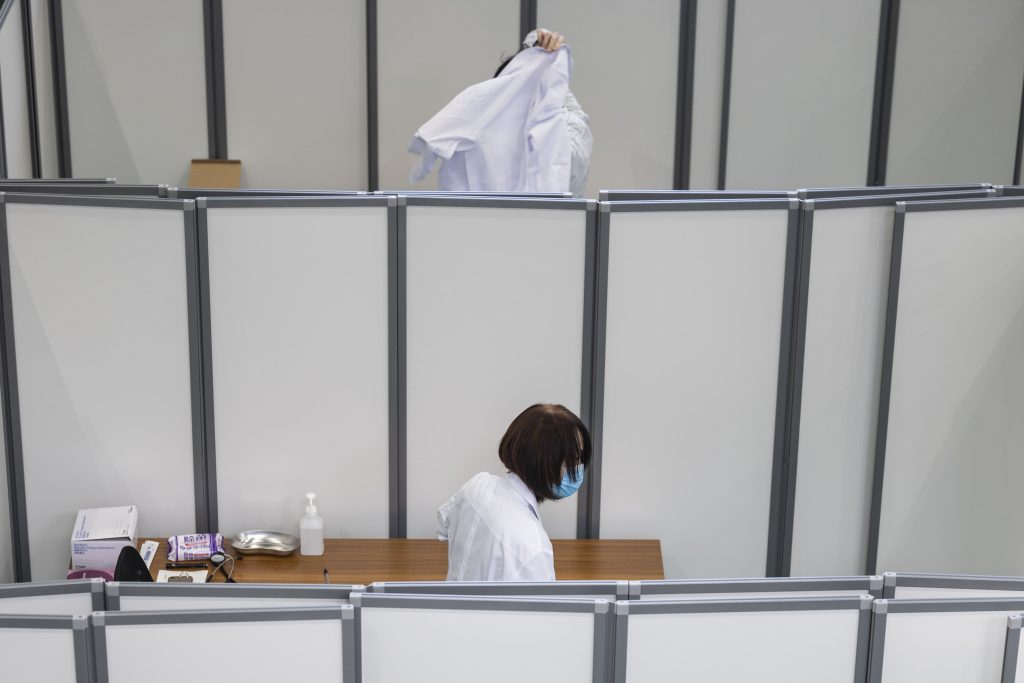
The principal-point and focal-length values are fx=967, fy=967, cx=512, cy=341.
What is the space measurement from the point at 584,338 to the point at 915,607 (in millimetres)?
1154

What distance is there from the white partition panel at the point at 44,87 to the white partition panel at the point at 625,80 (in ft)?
7.12

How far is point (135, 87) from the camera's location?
14.3 feet

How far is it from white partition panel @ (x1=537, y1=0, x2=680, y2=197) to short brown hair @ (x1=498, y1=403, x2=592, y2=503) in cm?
289

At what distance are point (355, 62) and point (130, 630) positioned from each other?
3.37 meters

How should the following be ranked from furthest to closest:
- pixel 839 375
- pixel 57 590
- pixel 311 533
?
pixel 839 375 < pixel 311 533 < pixel 57 590

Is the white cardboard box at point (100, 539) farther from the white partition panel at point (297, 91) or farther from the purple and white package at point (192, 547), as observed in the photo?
the white partition panel at point (297, 91)

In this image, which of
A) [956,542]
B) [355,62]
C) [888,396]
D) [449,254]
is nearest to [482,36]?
[355,62]

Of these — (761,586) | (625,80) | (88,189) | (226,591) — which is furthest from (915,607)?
(625,80)

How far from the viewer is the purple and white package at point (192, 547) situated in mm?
2467

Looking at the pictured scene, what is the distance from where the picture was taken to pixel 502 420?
8.61 ft

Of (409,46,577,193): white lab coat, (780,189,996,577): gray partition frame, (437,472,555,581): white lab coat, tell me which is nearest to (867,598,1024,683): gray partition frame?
(437,472,555,581): white lab coat

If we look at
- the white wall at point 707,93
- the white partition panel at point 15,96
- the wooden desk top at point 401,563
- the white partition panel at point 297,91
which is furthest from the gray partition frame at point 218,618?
the white wall at point 707,93

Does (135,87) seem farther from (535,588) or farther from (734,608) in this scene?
(734,608)

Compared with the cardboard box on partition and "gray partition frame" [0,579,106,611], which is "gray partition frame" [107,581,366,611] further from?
the cardboard box on partition
